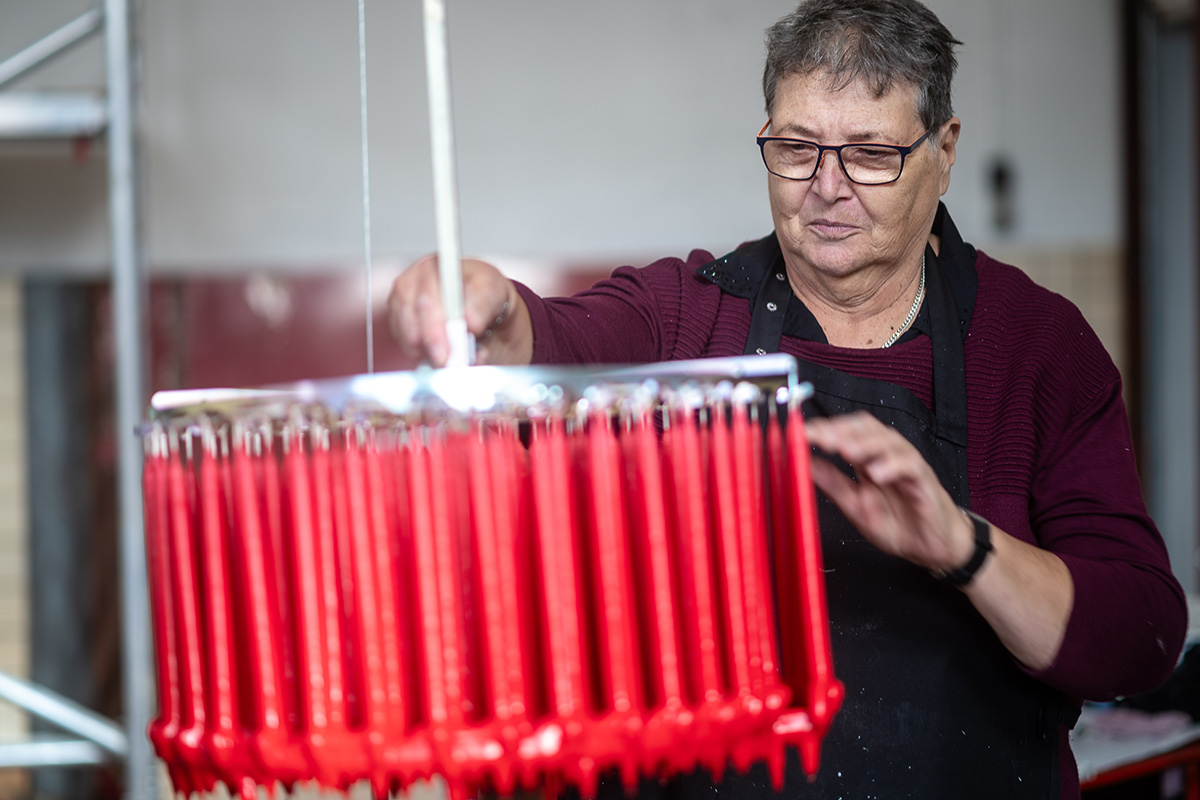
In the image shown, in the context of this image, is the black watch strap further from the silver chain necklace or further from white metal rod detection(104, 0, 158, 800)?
white metal rod detection(104, 0, 158, 800)

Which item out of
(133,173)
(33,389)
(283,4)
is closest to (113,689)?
(33,389)

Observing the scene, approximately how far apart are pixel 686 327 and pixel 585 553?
1.70 feet

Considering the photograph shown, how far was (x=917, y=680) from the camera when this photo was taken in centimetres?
112

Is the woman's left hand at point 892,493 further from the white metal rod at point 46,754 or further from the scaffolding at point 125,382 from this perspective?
the white metal rod at point 46,754

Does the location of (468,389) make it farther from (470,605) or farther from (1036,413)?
(1036,413)

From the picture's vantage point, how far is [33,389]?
3.27 m

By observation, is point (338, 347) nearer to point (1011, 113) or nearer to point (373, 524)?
point (1011, 113)

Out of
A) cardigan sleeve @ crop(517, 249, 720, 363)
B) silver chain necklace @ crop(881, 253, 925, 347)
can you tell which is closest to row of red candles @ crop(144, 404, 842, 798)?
cardigan sleeve @ crop(517, 249, 720, 363)

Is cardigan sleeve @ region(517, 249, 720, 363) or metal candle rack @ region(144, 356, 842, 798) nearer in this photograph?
metal candle rack @ region(144, 356, 842, 798)

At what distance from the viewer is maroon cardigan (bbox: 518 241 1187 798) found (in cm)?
96

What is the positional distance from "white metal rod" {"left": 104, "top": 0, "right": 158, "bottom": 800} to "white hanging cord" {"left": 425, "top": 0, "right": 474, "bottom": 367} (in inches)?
78.1

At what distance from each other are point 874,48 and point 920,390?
1.18ft

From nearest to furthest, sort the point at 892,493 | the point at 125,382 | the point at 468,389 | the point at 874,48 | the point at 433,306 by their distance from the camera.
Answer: the point at 468,389
the point at 433,306
the point at 892,493
the point at 874,48
the point at 125,382

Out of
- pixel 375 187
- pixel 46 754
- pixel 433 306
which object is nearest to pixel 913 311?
pixel 433 306
